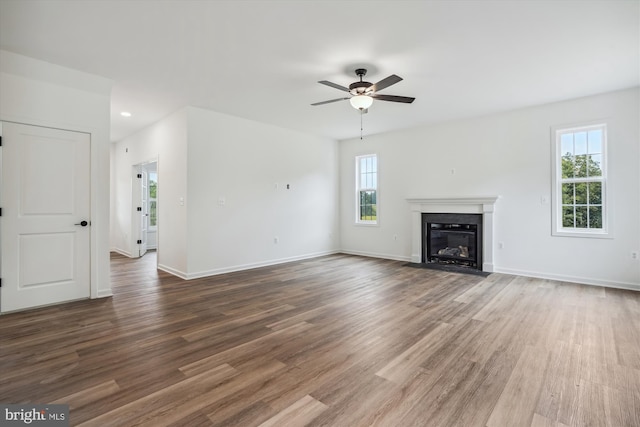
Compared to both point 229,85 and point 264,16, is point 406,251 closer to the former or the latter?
point 229,85

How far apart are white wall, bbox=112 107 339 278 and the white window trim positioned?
174 inches

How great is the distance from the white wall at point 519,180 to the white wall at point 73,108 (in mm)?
3983

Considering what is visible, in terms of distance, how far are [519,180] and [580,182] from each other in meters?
0.80

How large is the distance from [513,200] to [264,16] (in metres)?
4.85

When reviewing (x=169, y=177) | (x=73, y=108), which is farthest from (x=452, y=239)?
(x=73, y=108)

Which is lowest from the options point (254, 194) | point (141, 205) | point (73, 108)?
point (141, 205)

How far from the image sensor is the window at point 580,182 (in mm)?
4598

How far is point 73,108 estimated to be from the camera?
3781 mm

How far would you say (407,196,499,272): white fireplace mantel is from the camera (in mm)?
5453

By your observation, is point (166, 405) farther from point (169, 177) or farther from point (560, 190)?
point (560, 190)

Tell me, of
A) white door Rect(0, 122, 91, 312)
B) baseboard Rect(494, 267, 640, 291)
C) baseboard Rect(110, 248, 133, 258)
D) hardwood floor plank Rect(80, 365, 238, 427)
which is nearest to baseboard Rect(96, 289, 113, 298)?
white door Rect(0, 122, 91, 312)

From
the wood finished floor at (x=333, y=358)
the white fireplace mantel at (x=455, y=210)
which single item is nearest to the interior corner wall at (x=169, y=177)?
the wood finished floor at (x=333, y=358)

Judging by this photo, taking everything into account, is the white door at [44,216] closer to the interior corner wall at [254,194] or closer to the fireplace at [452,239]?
the interior corner wall at [254,194]

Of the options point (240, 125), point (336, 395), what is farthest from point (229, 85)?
point (336, 395)
